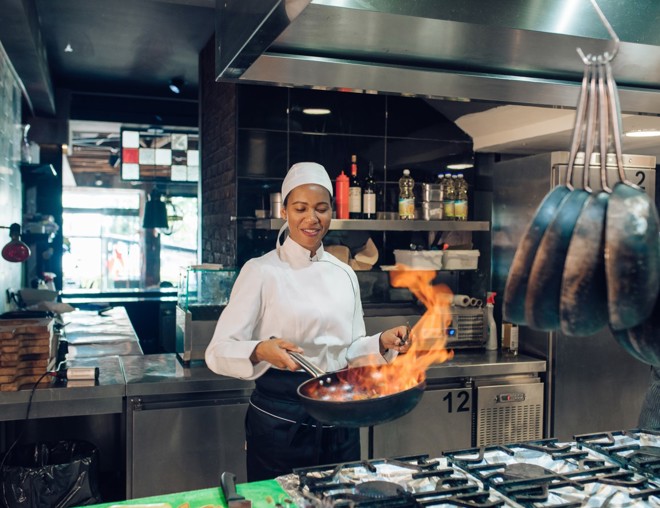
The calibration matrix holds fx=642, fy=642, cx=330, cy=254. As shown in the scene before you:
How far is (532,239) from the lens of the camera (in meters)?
1.04

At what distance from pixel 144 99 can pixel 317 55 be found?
22.6 ft

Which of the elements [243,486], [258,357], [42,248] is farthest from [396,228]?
[42,248]

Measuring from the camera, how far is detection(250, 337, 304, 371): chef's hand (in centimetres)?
197

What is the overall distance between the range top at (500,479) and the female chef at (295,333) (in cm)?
56

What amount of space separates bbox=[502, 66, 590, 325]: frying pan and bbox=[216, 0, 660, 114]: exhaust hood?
0.40 meters

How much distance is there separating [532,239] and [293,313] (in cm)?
148

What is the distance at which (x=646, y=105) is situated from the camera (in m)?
1.98

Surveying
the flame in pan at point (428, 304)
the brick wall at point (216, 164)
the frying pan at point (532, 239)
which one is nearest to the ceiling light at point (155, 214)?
the brick wall at point (216, 164)

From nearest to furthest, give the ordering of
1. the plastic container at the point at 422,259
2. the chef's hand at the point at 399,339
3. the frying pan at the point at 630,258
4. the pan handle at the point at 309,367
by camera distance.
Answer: the frying pan at the point at 630,258 → the pan handle at the point at 309,367 → the chef's hand at the point at 399,339 → the plastic container at the point at 422,259

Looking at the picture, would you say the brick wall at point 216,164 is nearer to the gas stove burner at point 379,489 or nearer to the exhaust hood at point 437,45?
the exhaust hood at point 437,45

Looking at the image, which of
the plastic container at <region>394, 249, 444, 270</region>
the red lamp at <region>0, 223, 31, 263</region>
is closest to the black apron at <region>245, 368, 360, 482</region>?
the red lamp at <region>0, 223, 31, 263</region>

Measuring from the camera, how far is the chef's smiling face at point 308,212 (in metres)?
2.43

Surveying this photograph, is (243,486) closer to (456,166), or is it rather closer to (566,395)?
(566,395)

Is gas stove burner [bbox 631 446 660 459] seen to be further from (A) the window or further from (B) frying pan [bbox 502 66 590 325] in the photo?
(A) the window
